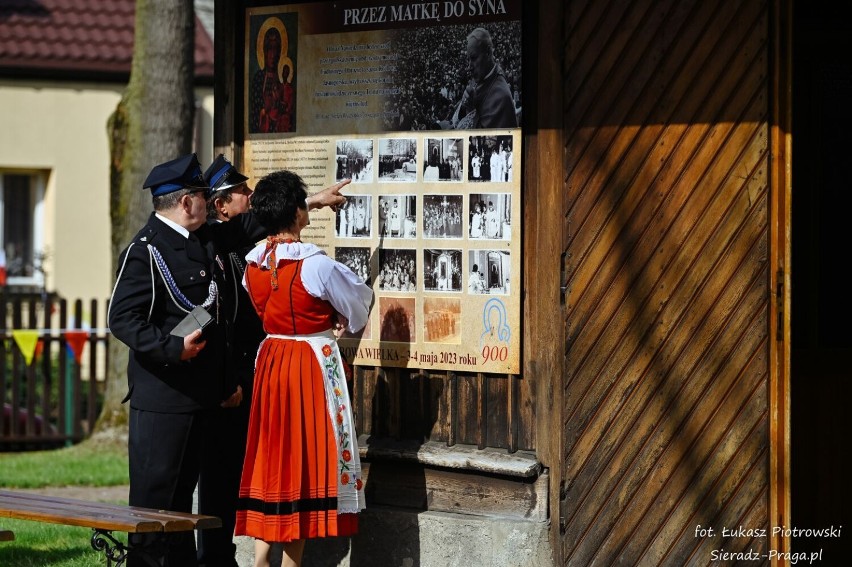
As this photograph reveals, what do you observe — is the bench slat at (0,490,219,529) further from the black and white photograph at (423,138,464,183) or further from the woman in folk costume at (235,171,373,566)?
the black and white photograph at (423,138,464,183)

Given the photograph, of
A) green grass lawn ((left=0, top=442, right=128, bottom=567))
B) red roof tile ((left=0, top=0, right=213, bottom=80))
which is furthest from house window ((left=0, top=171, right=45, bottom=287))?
green grass lawn ((left=0, top=442, right=128, bottom=567))

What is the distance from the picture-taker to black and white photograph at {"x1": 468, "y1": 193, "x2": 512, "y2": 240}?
20.2 feet

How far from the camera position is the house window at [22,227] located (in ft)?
58.7

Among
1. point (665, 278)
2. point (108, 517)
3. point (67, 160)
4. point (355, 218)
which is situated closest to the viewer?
point (108, 517)

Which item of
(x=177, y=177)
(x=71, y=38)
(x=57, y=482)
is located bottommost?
(x=57, y=482)

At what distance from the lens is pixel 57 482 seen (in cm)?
1083

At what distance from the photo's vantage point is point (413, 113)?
6.44 meters

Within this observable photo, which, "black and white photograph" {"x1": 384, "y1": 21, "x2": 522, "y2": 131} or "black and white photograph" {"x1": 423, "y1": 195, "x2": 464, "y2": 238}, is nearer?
"black and white photograph" {"x1": 384, "y1": 21, "x2": 522, "y2": 131}

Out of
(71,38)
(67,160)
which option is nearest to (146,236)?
(67,160)

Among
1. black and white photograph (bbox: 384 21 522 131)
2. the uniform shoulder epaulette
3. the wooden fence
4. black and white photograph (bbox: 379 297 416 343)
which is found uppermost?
black and white photograph (bbox: 384 21 522 131)

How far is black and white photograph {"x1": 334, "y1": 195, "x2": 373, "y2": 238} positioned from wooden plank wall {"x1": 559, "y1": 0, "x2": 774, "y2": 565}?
107cm

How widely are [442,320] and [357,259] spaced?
0.57 m

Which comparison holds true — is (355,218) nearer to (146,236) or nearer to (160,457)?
(146,236)
